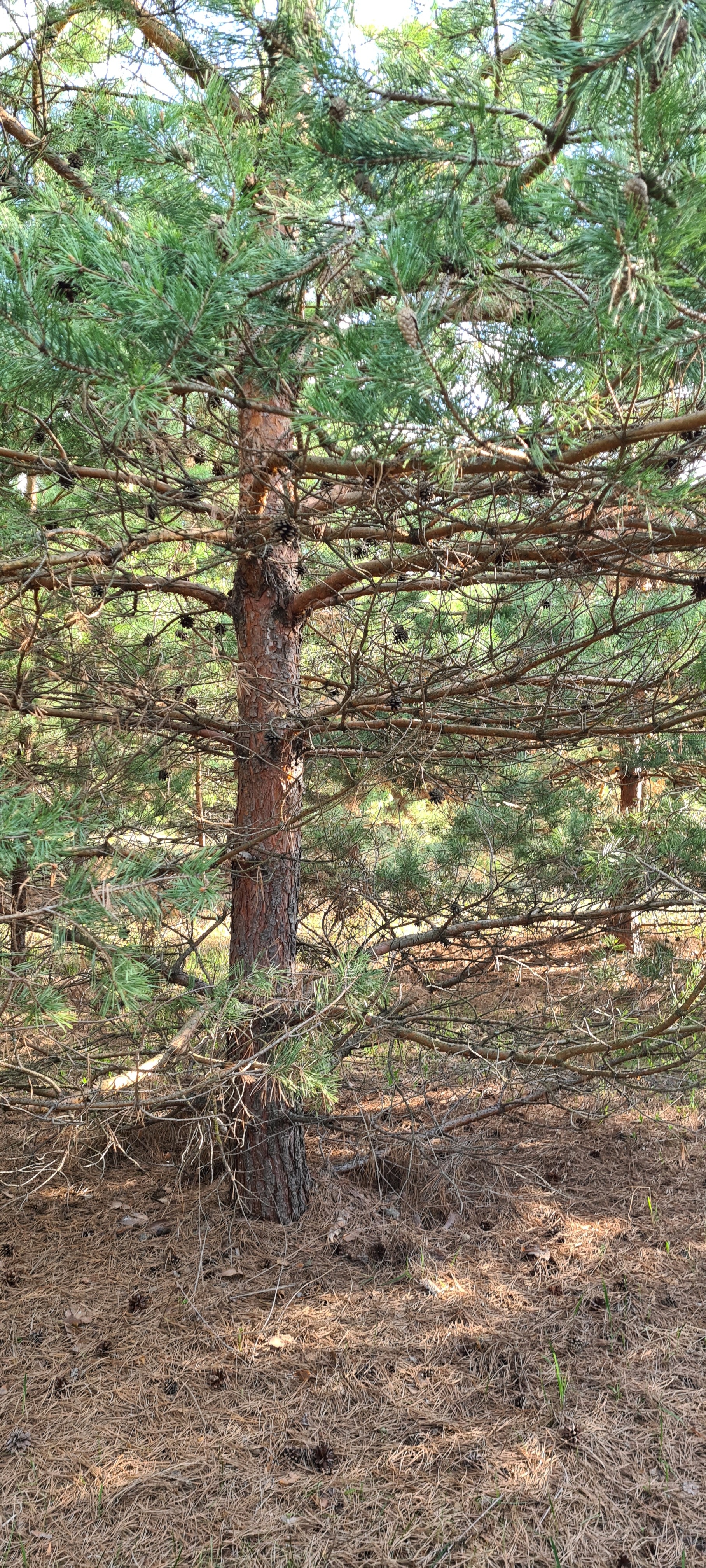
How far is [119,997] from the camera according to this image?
6.84 ft

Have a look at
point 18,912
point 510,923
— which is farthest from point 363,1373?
point 18,912

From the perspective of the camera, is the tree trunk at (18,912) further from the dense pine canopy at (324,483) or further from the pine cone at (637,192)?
the pine cone at (637,192)

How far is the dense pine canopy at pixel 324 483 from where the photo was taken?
152 centimetres

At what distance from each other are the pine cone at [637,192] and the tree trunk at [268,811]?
2.11m

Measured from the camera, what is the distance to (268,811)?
3.42m

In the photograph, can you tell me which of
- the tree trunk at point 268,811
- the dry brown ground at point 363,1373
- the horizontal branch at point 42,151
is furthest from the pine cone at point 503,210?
the dry brown ground at point 363,1373

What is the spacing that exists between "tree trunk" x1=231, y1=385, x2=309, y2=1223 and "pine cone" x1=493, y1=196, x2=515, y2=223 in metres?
1.80

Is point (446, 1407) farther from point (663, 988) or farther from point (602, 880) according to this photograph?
point (663, 988)

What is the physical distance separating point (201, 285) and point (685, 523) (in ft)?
5.29

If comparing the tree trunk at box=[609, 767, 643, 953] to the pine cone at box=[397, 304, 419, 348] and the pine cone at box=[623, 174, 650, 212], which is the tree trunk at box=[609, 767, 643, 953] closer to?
the pine cone at box=[397, 304, 419, 348]

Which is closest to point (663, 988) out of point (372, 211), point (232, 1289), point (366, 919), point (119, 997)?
point (366, 919)

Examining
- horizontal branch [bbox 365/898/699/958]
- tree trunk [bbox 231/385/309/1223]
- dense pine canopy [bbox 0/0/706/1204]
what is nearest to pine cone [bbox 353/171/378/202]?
dense pine canopy [bbox 0/0/706/1204]

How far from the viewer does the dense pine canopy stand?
152 centimetres

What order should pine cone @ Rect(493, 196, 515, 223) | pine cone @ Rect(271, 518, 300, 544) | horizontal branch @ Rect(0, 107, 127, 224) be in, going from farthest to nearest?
pine cone @ Rect(271, 518, 300, 544)
horizontal branch @ Rect(0, 107, 127, 224)
pine cone @ Rect(493, 196, 515, 223)
